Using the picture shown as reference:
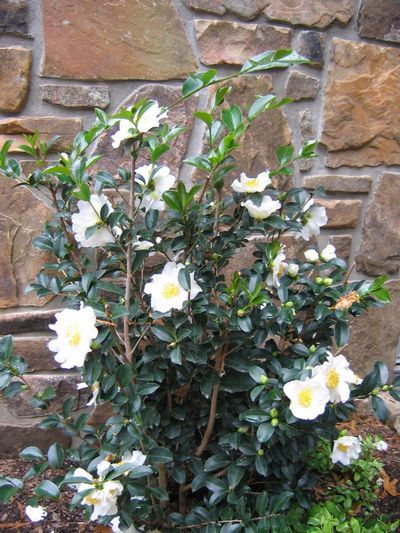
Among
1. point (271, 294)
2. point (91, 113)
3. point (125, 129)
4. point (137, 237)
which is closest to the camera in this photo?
point (125, 129)

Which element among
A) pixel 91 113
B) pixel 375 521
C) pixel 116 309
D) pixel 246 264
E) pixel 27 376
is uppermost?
pixel 91 113

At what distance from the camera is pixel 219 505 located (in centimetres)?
140

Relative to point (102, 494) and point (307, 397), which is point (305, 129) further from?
point (102, 494)

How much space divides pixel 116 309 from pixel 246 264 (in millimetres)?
718

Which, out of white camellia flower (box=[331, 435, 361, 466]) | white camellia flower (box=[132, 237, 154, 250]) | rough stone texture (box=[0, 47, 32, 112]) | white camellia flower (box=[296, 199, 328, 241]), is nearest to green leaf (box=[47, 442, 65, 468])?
white camellia flower (box=[132, 237, 154, 250])

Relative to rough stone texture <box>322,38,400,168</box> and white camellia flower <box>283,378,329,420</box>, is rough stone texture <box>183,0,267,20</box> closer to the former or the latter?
rough stone texture <box>322,38,400,168</box>

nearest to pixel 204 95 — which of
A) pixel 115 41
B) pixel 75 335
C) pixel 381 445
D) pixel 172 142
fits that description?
pixel 172 142

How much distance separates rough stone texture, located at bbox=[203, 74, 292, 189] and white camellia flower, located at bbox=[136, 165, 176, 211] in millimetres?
500

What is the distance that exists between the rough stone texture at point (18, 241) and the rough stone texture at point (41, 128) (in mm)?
128

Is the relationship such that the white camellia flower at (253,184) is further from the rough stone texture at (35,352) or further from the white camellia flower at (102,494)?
the rough stone texture at (35,352)

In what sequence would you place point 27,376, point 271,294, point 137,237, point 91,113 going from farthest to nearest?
point 27,376 < point 91,113 < point 271,294 < point 137,237

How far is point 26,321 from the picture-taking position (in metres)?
1.62

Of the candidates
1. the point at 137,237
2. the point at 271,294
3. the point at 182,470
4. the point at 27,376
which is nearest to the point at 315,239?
the point at 271,294

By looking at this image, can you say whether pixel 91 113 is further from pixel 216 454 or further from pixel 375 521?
pixel 375 521
